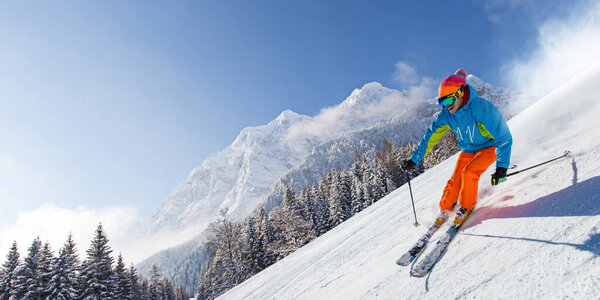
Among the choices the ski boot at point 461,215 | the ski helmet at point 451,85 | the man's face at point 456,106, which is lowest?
the ski boot at point 461,215

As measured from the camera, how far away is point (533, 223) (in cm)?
222

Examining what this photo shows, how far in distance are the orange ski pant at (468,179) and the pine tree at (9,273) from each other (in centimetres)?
3062

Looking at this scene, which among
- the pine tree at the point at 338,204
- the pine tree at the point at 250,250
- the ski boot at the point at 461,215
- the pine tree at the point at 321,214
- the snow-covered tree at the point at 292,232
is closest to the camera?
the ski boot at the point at 461,215

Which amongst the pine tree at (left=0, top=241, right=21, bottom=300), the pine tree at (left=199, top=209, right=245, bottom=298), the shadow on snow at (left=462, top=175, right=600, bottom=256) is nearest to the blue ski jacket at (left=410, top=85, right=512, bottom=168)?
the shadow on snow at (left=462, top=175, right=600, bottom=256)

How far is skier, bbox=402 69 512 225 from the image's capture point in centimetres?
312

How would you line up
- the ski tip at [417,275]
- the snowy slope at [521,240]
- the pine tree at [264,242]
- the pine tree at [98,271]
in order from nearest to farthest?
the snowy slope at [521,240] < the ski tip at [417,275] < the pine tree at [98,271] < the pine tree at [264,242]

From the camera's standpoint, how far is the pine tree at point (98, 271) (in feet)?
74.5

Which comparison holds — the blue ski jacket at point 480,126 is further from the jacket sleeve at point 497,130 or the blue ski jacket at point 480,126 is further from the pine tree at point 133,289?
the pine tree at point 133,289

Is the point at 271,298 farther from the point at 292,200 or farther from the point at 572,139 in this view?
the point at 292,200

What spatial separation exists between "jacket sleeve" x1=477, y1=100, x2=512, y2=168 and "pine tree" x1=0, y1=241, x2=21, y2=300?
1229 inches

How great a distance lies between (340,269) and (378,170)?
3796 cm

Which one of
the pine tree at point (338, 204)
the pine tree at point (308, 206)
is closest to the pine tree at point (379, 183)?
the pine tree at point (338, 204)

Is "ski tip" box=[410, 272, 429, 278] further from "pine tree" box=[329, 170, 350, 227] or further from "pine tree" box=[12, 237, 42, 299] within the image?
"pine tree" box=[329, 170, 350, 227]

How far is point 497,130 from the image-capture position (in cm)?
326
